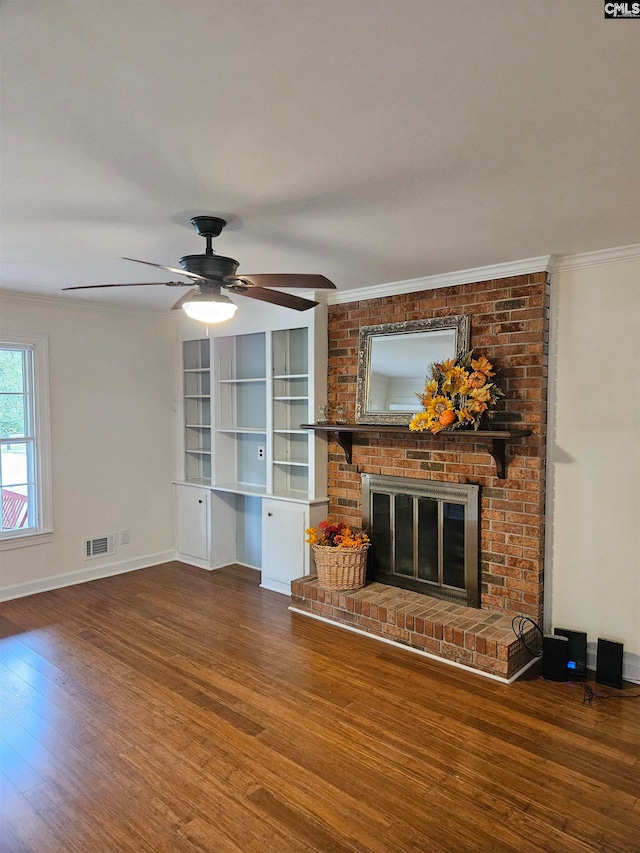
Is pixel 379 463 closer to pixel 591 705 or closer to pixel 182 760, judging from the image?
pixel 591 705

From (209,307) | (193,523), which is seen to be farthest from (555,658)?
(193,523)

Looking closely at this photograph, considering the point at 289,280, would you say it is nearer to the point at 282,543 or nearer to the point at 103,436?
the point at 282,543

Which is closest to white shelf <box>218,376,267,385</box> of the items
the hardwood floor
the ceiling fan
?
the hardwood floor

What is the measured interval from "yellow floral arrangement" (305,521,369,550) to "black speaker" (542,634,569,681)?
1.45 meters

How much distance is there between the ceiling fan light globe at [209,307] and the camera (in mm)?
2691

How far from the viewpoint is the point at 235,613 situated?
441 cm

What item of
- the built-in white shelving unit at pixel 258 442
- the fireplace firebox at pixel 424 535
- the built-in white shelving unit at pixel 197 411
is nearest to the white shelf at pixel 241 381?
the built-in white shelving unit at pixel 258 442

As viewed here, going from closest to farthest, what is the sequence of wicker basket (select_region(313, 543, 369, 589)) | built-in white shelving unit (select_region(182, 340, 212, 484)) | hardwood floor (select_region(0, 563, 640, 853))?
1. hardwood floor (select_region(0, 563, 640, 853))
2. wicker basket (select_region(313, 543, 369, 589))
3. built-in white shelving unit (select_region(182, 340, 212, 484))

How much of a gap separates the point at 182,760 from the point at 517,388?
2.82 m

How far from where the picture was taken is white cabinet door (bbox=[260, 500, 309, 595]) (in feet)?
15.5

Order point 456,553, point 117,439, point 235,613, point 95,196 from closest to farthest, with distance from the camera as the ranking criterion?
point 95,196 → point 456,553 → point 235,613 → point 117,439

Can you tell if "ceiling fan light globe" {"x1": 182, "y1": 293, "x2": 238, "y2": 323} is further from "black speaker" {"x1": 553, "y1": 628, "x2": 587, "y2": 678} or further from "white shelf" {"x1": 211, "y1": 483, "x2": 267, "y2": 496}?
"black speaker" {"x1": 553, "y1": 628, "x2": 587, "y2": 678}

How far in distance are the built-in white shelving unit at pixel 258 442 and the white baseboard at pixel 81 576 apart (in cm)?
33

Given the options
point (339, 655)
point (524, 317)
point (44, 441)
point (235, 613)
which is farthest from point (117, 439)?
point (524, 317)
